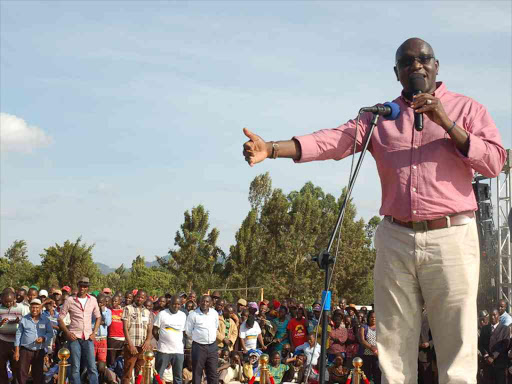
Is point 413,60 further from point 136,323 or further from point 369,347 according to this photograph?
point 136,323

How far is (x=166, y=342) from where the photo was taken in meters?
13.9

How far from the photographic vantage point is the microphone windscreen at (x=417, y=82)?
3.49m

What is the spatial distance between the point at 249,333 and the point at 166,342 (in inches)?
139

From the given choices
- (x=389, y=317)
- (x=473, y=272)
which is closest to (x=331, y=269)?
(x=389, y=317)

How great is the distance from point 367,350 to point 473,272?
1098cm

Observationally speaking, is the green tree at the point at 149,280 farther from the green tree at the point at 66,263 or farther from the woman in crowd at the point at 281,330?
the woman in crowd at the point at 281,330

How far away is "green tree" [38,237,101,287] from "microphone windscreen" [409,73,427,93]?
32950 mm

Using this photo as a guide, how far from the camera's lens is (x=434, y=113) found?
334 centimetres

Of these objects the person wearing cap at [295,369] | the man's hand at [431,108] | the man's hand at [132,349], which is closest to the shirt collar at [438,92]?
the man's hand at [431,108]

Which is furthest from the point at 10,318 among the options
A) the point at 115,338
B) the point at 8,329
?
the point at 115,338

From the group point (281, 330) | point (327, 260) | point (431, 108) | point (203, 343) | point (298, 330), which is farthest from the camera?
point (281, 330)

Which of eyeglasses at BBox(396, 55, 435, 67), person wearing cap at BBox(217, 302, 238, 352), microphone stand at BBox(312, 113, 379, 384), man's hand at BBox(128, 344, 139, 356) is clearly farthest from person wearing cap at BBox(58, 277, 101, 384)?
eyeglasses at BBox(396, 55, 435, 67)

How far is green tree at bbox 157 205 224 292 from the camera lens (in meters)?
41.8

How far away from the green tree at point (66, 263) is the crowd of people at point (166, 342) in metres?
18.7
